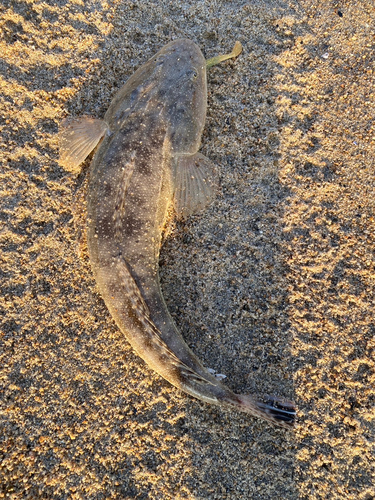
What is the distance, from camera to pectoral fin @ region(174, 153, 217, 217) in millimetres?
3240

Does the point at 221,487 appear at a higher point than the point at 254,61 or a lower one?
lower

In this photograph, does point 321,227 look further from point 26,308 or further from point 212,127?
point 26,308

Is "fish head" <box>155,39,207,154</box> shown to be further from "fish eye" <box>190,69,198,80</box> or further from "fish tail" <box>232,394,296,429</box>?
"fish tail" <box>232,394,296,429</box>

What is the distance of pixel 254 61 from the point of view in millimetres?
3523

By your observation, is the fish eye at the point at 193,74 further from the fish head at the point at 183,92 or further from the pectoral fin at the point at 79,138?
the pectoral fin at the point at 79,138

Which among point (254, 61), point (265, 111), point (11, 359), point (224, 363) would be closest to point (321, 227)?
point (265, 111)

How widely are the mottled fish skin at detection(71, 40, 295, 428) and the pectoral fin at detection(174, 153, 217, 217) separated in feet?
0.15

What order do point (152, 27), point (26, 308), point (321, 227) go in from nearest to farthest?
1. point (26, 308)
2. point (321, 227)
3. point (152, 27)

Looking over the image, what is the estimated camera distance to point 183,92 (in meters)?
3.31

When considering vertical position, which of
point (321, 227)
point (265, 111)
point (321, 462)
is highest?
point (265, 111)

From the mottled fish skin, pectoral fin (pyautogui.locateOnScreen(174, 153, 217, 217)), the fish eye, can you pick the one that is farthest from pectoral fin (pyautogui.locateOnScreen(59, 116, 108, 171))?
the fish eye

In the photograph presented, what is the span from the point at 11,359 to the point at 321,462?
2.59m

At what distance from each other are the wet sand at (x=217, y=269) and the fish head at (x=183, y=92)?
165 mm

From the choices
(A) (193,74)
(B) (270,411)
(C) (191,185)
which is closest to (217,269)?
(C) (191,185)
